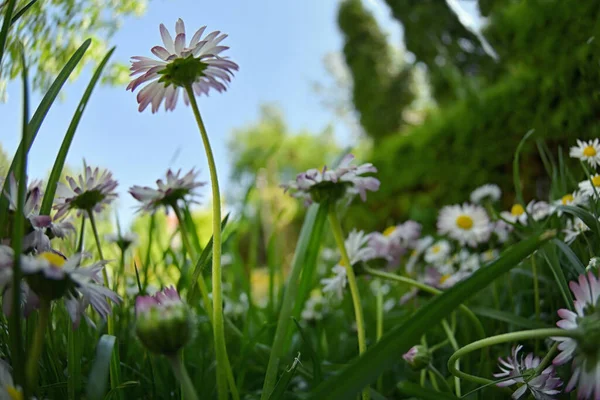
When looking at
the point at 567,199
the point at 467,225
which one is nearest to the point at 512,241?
the point at 467,225

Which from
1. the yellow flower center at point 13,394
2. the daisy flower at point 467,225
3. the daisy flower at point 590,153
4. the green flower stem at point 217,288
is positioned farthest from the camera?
the daisy flower at point 467,225

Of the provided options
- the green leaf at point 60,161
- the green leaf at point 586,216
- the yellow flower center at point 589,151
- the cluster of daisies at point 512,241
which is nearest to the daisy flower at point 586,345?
the cluster of daisies at point 512,241

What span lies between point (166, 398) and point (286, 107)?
13.0 m

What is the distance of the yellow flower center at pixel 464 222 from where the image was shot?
0.86m

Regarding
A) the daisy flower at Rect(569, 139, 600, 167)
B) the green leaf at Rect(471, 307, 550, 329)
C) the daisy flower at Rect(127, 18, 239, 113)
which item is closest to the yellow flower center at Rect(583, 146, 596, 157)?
the daisy flower at Rect(569, 139, 600, 167)

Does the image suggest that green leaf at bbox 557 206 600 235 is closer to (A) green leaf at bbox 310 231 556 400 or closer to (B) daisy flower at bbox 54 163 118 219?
(A) green leaf at bbox 310 231 556 400

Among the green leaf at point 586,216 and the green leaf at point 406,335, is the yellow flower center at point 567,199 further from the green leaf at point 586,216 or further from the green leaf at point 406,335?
the green leaf at point 406,335

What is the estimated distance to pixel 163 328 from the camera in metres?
0.22

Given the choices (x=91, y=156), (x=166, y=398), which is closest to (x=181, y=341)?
(x=166, y=398)

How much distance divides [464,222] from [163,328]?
0.75m

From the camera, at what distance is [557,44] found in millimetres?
978

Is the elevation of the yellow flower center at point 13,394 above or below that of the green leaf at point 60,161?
below

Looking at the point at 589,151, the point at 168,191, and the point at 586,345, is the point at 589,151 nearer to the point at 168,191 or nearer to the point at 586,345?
the point at 586,345

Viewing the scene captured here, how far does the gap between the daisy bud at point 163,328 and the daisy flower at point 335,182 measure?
212mm
